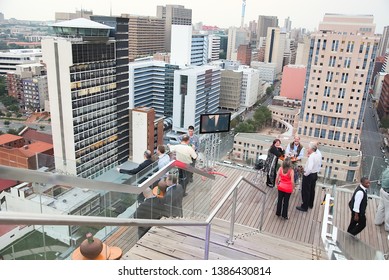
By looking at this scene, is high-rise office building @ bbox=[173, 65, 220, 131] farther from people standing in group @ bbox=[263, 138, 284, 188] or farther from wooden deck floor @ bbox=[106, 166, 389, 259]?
wooden deck floor @ bbox=[106, 166, 389, 259]

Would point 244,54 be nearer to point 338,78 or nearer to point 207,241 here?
point 338,78

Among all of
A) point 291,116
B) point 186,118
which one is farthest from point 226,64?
point 186,118

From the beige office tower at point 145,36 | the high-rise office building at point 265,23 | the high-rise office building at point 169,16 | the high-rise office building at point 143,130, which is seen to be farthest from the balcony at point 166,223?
the high-rise office building at point 265,23

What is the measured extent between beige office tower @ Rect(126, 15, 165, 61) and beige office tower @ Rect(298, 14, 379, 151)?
34565 mm

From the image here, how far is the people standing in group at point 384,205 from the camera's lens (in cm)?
381

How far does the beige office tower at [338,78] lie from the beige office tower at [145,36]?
34.6m

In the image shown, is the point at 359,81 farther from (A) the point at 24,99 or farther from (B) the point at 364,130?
(A) the point at 24,99

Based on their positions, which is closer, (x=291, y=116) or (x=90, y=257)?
(x=90, y=257)

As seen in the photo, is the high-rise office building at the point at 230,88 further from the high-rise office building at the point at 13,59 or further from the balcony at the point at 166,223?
the balcony at the point at 166,223

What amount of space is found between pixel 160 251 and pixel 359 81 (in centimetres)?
2868

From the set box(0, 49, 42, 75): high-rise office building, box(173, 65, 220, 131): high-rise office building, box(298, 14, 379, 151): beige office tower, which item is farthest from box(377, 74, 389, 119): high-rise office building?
box(0, 49, 42, 75): high-rise office building

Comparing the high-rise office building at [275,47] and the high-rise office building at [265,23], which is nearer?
the high-rise office building at [275,47]

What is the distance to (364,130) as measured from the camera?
38469 mm

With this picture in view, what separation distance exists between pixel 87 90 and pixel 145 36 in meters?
44.6
